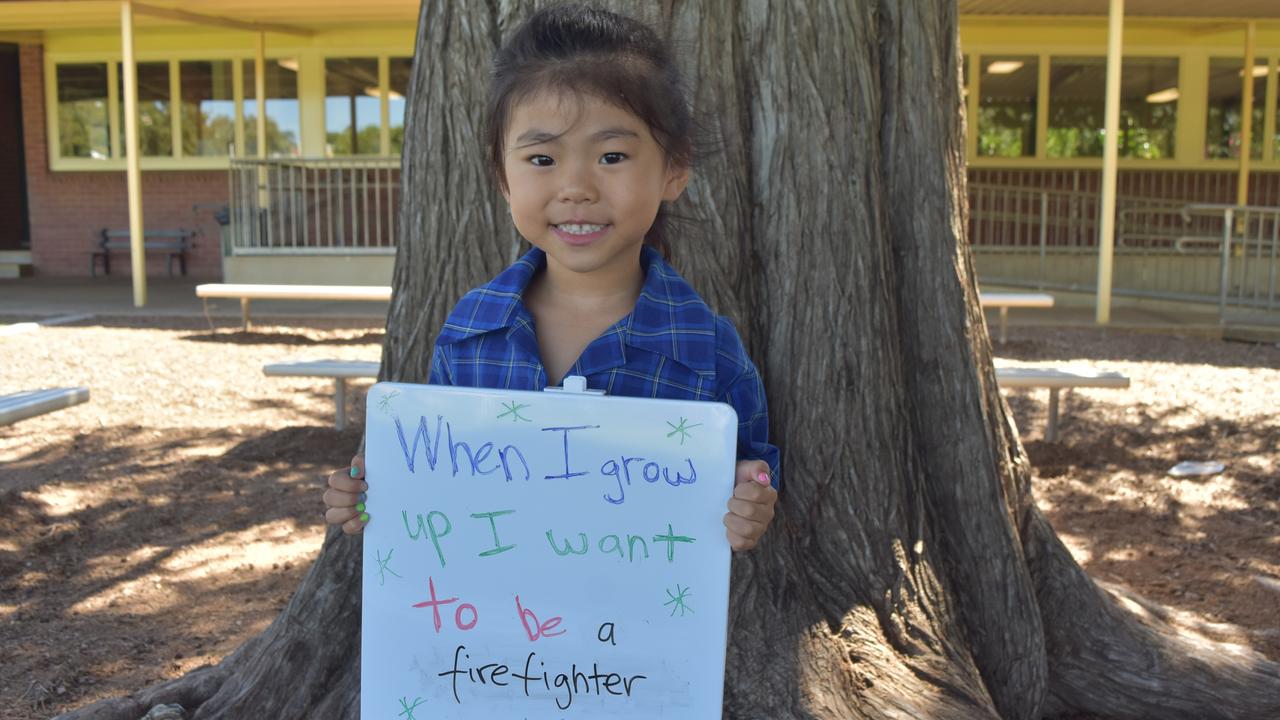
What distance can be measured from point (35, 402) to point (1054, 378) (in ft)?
16.6

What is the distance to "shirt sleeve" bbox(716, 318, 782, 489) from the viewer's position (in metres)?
1.97

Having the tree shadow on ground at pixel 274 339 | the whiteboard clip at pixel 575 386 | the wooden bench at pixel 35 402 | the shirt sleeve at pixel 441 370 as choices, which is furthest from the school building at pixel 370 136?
the whiteboard clip at pixel 575 386

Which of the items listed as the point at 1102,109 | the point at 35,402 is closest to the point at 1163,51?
the point at 1102,109

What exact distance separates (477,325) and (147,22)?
56.4 feet

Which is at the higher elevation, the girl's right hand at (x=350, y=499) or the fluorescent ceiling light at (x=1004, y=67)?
the fluorescent ceiling light at (x=1004, y=67)

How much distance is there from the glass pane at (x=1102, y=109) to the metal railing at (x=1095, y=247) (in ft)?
2.96

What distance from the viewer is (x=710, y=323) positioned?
1966 millimetres

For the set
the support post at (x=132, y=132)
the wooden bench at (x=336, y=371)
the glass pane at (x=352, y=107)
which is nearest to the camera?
the wooden bench at (x=336, y=371)

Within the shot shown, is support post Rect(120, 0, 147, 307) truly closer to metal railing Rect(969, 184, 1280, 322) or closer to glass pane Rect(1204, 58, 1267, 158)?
metal railing Rect(969, 184, 1280, 322)

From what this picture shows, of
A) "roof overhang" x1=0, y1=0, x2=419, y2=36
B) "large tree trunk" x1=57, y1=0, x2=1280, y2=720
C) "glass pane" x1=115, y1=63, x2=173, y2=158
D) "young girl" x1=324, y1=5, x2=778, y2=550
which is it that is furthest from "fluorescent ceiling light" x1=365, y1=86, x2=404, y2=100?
"young girl" x1=324, y1=5, x2=778, y2=550

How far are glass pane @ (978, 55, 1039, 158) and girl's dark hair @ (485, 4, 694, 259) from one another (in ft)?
51.7

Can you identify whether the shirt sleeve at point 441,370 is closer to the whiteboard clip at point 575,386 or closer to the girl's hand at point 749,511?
the whiteboard clip at point 575,386

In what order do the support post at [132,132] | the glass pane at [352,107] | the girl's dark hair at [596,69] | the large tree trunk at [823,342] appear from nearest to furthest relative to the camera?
the girl's dark hair at [596,69], the large tree trunk at [823,342], the support post at [132,132], the glass pane at [352,107]

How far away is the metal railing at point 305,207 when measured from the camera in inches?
571
